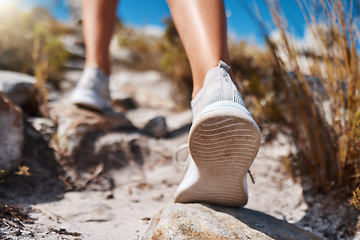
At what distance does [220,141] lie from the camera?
852 millimetres

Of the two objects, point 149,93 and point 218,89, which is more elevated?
point 218,89

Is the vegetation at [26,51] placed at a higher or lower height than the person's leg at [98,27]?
lower

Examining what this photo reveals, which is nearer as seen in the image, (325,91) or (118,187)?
(325,91)

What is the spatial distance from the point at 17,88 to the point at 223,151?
1512 millimetres

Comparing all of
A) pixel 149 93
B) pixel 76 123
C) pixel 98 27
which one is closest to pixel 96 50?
pixel 98 27

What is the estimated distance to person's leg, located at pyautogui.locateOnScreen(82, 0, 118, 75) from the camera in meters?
1.64

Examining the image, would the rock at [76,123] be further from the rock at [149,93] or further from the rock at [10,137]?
the rock at [149,93]

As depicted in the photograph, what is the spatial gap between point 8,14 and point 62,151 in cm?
419

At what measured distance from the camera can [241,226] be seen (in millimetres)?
931

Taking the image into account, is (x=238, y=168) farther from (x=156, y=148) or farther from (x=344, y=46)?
(x=156, y=148)

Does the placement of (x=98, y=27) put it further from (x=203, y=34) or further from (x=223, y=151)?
(x=223, y=151)

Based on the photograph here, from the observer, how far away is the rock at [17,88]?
176 cm

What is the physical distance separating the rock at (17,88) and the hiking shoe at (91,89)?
39 centimetres

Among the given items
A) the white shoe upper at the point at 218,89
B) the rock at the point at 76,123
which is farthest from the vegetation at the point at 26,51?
the white shoe upper at the point at 218,89
